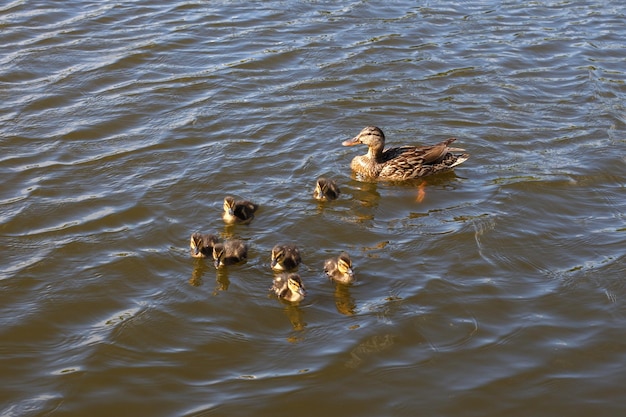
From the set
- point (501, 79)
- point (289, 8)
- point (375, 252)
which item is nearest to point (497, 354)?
point (375, 252)

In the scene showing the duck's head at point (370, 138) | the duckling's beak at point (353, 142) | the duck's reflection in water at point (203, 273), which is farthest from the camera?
the duckling's beak at point (353, 142)

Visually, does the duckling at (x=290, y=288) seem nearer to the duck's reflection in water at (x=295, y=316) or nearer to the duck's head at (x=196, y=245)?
the duck's reflection in water at (x=295, y=316)

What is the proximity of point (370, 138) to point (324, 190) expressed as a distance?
1174 mm

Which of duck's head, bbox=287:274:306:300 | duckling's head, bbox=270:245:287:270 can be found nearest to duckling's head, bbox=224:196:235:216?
duckling's head, bbox=270:245:287:270

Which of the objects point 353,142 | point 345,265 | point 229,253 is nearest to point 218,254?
point 229,253

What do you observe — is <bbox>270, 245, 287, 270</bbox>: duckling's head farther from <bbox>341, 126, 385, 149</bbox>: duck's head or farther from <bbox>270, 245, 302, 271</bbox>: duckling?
<bbox>341, 126, 385, 149</bbox>: duck's head

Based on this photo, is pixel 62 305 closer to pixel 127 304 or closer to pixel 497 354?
pixel 127 304

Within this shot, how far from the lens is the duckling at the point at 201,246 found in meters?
6.34

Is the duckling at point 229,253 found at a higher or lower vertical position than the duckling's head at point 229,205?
lower

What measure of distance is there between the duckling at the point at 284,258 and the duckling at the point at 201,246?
50cm

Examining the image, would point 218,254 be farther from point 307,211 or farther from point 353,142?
point 353,142

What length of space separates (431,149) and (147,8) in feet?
18.7

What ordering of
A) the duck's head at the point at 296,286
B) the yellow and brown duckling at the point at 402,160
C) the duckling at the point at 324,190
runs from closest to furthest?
the duck's head at the point at 296,286, the duckling at the point at 324,190, the yellow and brown duckling at the point at 402,160

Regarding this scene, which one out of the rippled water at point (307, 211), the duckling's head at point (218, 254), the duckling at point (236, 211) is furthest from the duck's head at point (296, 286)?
the duckling at point (236, 211)
